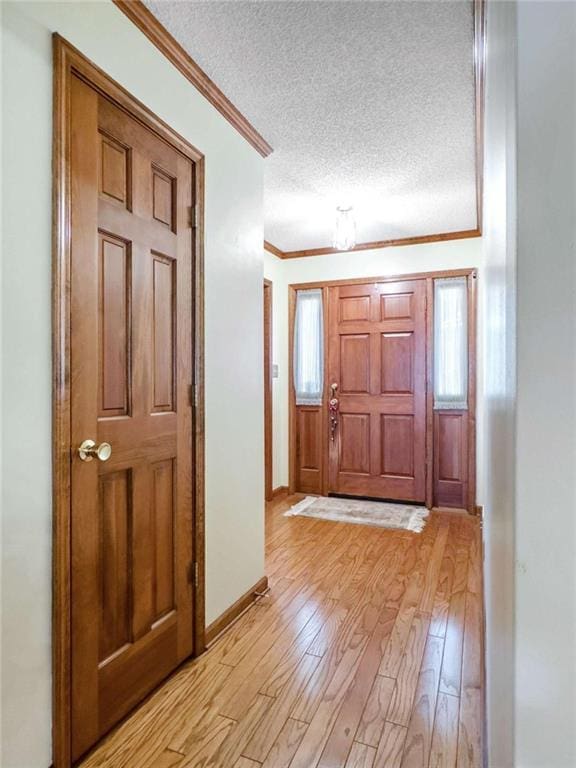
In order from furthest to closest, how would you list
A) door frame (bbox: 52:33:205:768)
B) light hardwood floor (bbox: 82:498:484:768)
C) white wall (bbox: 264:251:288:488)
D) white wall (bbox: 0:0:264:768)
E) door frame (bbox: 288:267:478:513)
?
white wall (bbox: 264:251:288:488), door frame (bbox: 288:267:478:513), light hardwood floor (bbox: 82:498:484:768), door frame (bbox: 52:33:205:768), white wall (bbox: 0:0:264:768)

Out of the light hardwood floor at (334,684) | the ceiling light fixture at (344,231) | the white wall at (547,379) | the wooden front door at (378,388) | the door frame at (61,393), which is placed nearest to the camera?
the white wall at (547,379)

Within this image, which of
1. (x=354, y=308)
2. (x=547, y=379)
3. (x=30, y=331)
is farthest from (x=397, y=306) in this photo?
(x=547, y=379)

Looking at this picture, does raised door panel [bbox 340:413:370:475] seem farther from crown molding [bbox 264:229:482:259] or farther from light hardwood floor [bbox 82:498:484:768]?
crown molding [bbox 264:229:482:259]

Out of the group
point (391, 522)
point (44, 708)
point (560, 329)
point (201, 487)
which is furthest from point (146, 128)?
point (391, 522)

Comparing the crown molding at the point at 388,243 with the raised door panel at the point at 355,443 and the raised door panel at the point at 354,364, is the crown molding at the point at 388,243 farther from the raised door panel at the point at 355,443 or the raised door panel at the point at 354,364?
the raised door panel at the point at 355,443

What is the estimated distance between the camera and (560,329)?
0.40 metres

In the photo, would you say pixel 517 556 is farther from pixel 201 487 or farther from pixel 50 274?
pixel 201 487

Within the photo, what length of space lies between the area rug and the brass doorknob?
100 inches

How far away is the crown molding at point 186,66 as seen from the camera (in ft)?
4.71

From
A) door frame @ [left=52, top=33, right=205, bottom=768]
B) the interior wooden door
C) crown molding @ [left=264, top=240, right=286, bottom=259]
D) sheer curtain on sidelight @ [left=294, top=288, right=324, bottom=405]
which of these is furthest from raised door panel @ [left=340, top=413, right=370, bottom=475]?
door frame @ [left=52, top=33, right=205, bottom=768]

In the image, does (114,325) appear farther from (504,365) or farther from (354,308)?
(354,308)

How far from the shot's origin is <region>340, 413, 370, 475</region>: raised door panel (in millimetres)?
4039

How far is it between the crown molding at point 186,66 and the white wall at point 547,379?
1541mm

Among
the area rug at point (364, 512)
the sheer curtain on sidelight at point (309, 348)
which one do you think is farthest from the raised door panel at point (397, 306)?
the area rug at point (364, 512)
